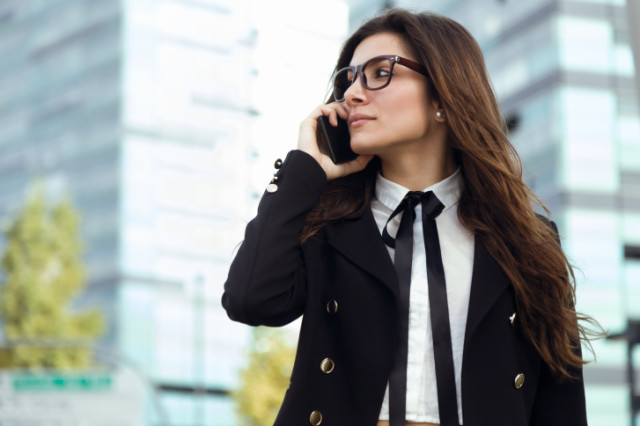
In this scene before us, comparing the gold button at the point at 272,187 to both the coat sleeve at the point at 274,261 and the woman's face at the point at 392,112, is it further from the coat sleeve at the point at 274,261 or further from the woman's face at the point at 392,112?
the woman's face at the point at 392,112

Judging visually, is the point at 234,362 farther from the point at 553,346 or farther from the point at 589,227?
the point at 553,346

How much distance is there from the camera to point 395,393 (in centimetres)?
220

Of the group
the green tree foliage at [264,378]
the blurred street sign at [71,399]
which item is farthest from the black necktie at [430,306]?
the green tree foliage at [264,378]

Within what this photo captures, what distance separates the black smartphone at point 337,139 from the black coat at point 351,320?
0.17 m

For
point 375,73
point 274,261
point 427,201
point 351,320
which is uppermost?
point 375,73

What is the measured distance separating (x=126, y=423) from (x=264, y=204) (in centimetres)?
2154

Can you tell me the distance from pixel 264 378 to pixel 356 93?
82.7 feet

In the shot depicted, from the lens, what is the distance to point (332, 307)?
2324mm

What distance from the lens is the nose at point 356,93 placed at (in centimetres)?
244

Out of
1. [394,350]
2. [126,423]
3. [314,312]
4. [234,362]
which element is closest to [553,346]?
[394,350]

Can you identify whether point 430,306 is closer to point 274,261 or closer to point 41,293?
point 274,261

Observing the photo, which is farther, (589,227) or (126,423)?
(589,227)

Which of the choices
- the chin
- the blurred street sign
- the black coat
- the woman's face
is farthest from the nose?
the blurred street sign

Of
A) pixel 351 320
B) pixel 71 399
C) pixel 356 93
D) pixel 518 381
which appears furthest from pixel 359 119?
pixel 71 399
